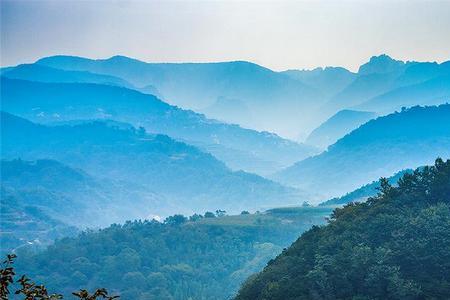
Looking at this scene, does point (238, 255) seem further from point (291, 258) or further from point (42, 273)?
point (291, 258)

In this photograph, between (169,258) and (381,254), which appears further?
(169,258)

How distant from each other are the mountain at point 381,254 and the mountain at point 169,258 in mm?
77913

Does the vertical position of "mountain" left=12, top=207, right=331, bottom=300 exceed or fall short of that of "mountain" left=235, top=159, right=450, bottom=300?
it exceeds it

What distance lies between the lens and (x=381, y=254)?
59312 millimetres

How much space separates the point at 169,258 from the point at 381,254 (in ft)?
396

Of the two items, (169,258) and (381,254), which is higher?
(169,258)

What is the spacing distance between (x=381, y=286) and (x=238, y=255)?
120 meters

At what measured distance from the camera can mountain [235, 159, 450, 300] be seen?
55344 millimetres

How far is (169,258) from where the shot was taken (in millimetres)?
175000

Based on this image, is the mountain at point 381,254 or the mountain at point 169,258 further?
the mountain at point 169,258

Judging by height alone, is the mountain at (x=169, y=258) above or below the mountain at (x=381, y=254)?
above

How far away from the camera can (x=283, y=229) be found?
7333 inches

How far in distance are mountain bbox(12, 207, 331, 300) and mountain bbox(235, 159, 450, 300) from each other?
7791 centimetres

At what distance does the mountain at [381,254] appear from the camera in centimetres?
5534
